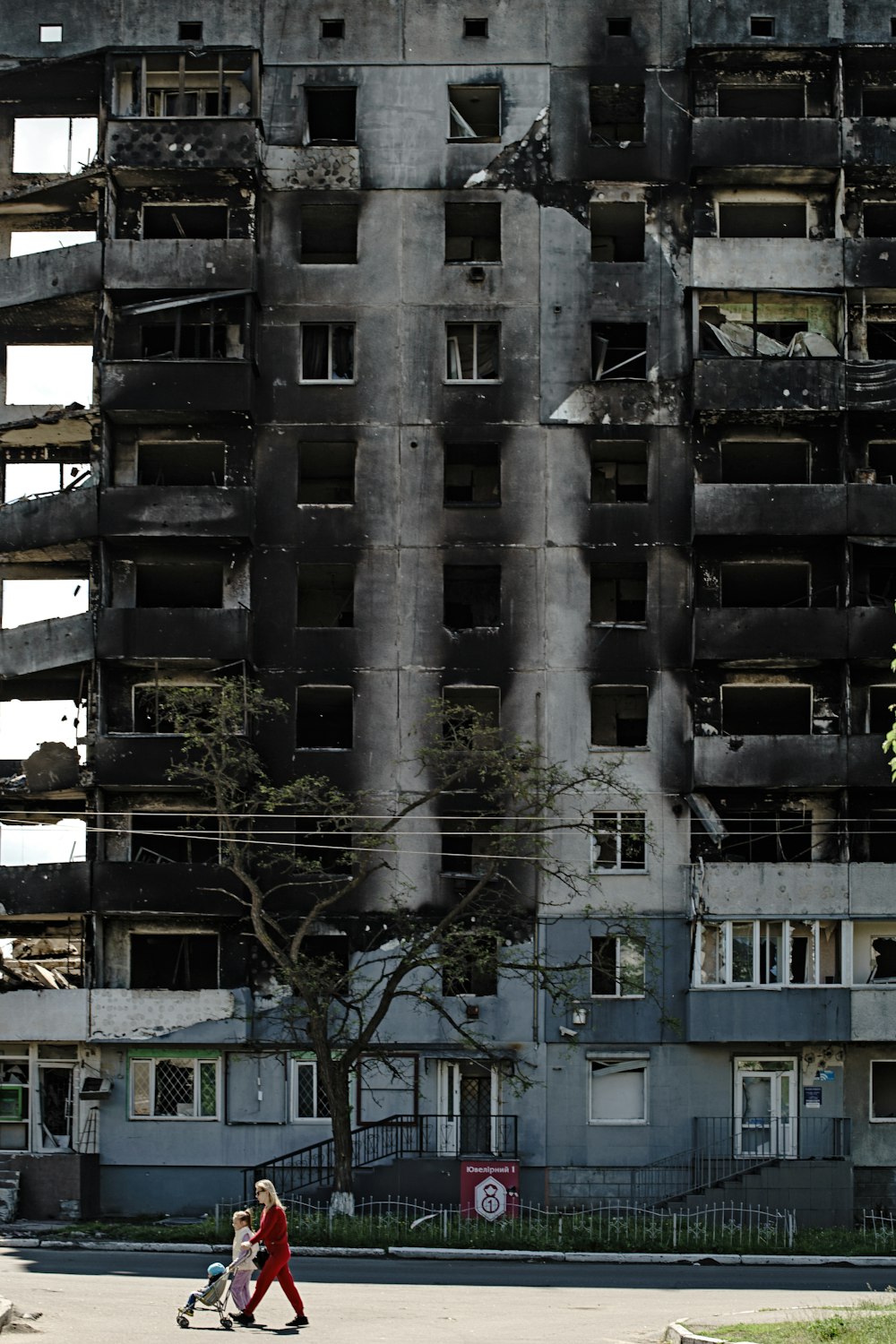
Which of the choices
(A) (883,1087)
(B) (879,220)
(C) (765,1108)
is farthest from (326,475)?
(A) (883,1087)

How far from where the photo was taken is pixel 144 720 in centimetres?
5450

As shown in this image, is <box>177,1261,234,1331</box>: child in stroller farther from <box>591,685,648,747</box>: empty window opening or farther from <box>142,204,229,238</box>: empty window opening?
<box>142,204,229,238</box>: empty window opening

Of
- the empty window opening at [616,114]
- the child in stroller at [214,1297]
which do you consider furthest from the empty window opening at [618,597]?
the child in stroller at [214,1297]

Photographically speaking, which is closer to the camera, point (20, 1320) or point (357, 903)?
point (20, 1320)

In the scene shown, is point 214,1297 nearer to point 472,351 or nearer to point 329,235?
point 472,351

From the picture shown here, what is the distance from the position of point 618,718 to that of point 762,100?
1753cm

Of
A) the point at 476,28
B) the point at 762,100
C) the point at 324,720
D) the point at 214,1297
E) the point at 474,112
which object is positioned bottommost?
the point at 214,1297

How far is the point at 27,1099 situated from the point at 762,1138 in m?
18.3

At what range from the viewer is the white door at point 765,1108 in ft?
171

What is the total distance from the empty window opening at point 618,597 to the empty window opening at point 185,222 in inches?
542

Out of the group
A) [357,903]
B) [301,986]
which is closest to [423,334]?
[357,903]

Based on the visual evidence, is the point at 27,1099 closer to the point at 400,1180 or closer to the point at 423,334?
the point at 400,1180

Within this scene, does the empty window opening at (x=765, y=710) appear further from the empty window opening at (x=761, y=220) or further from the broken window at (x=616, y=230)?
the empty window opening at (x=761, y=220)

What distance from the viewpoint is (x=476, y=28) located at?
57156 millimetres
